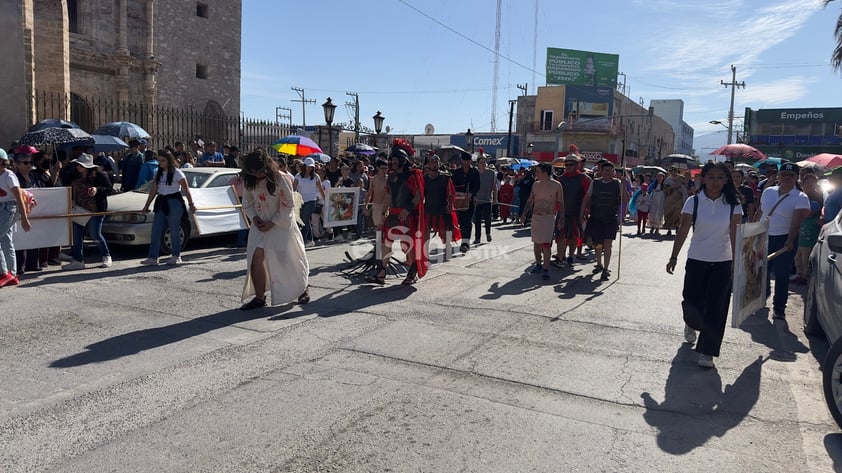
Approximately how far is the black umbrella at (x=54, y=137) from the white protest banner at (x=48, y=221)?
400cm

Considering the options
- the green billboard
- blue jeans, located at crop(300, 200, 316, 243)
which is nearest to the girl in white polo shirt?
blue jeans, located at crop(300, 200, 316, 243)

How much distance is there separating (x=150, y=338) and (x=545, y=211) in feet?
19.7

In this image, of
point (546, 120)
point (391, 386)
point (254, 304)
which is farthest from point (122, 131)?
point (546, 120)

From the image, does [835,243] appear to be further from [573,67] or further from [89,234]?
[573,67]

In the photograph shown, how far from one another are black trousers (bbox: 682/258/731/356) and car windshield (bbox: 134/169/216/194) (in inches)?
354

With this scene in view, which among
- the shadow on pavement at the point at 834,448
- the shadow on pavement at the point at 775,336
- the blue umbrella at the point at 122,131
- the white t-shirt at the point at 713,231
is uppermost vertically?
the blue umbrella at the point at 122,131

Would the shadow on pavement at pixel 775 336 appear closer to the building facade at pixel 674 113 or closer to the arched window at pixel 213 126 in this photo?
the arched window at pixel 213 126

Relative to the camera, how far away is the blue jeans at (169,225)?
9.49m

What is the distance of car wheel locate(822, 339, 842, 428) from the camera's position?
13.5 feet

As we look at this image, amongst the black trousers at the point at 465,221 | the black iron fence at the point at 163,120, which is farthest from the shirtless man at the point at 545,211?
the black iron fence at the point at 163,120

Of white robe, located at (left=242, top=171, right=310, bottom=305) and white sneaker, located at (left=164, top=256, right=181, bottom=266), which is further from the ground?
white robe, located at (left=242, top=171, right=310, bottom=305)

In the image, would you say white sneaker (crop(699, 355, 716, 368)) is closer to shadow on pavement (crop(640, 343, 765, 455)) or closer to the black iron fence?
shadow on pavement (crop(640, 343, 765, 455))

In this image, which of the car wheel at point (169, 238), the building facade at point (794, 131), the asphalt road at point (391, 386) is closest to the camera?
the asphalt road at point (391, 386)

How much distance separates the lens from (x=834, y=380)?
4223 mm
